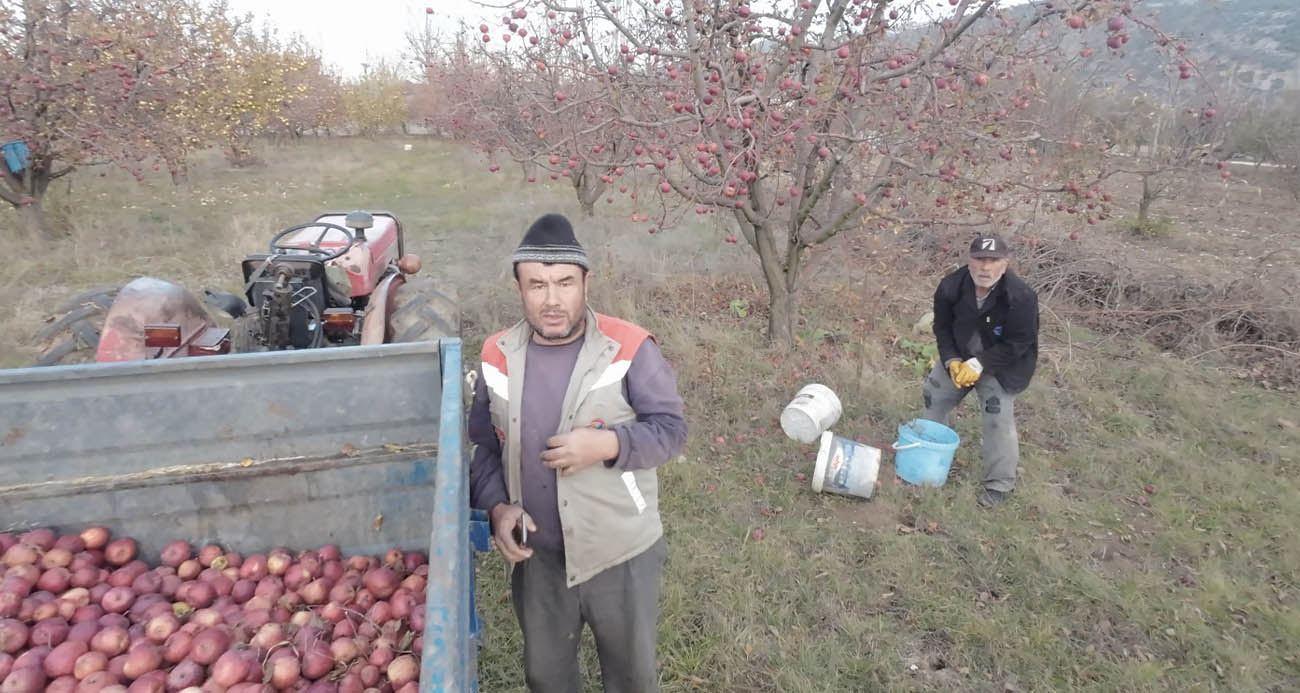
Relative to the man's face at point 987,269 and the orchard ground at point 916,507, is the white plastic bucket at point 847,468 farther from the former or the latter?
the man's face at point 987,269

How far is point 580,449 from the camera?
1.66 m

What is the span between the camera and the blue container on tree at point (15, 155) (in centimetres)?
769

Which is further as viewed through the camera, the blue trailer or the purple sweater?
the blue trailer

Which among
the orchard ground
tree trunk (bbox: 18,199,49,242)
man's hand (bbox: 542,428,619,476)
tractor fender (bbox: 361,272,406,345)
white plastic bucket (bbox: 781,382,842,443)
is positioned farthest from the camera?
tree trunk (bbox: 18,199,49,242)

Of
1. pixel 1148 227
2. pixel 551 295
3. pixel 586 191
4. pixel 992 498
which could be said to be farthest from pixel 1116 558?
pixel 1148 227

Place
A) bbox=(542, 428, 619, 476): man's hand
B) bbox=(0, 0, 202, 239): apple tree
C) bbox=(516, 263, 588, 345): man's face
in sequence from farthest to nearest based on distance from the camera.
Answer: bbox=(0, 0, 202, 239): apple tree → bbox=(516, 263, 588, 345): man's face → bbox=(542, 428, 619, 476): man's hand

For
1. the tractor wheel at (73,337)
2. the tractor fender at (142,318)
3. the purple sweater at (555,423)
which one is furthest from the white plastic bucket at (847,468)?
the tractor wheel at (73,337)

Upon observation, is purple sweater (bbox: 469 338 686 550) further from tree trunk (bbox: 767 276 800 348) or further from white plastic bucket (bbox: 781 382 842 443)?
tree trunk (bbox: 767 276 800 348)

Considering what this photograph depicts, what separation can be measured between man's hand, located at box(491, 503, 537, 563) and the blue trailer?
0.32 feet

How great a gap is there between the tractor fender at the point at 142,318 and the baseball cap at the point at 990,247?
389cm

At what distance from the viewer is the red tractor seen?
313 cm

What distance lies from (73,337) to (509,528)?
332 cm

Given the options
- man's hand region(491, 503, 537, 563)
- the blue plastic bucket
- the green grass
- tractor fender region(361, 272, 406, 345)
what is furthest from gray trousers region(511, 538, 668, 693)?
the green grass

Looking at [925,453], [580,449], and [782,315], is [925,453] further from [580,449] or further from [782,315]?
[580,449]
